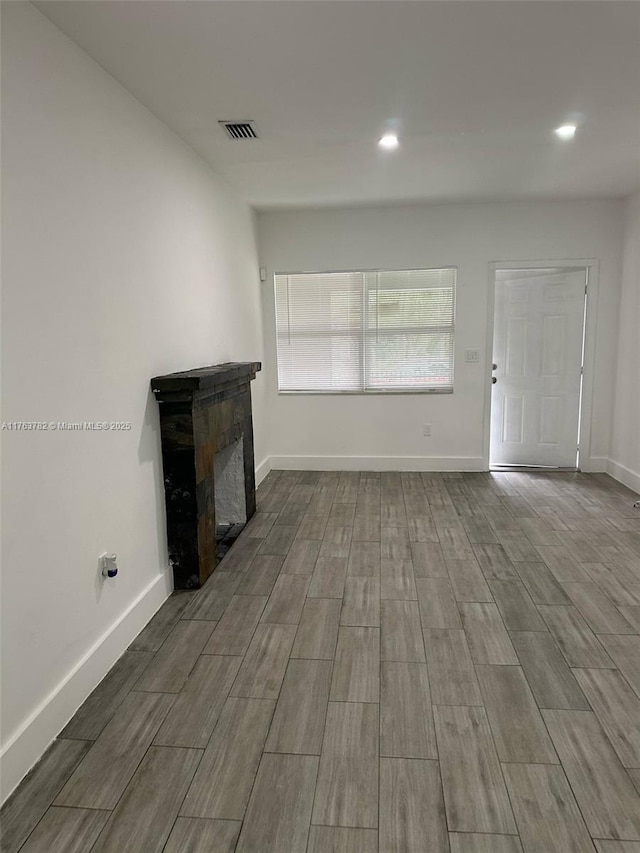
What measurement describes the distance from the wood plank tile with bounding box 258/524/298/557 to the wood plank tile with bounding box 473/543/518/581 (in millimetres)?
1216

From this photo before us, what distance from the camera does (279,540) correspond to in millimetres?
3650

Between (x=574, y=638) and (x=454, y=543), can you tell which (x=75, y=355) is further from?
(x=454, y=543)

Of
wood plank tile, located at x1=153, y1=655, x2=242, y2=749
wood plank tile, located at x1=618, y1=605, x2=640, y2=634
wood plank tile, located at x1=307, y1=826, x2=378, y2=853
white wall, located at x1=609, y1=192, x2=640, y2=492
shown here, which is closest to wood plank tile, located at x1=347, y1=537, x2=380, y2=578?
wood plank tile, located at x1=153, y1=655, x2=242, y2=749

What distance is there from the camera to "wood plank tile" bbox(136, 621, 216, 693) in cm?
216

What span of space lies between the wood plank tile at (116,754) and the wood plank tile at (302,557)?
3.96ft

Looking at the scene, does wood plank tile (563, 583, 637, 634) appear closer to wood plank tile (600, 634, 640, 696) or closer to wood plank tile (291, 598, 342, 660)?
wood plank tile (600, 634, 640, 696)

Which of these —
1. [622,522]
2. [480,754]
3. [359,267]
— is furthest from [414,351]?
[480,754]

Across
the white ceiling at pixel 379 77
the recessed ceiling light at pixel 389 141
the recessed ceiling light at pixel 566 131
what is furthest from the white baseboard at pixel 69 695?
the recessed ceiling light at pixel 566 131

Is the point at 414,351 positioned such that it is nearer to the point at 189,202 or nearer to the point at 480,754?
the point at 189,202

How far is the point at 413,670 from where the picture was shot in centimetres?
222

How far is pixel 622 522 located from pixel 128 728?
3475 mm

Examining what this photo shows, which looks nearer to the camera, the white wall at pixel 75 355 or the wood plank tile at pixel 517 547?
the white wall at pixel 75 355

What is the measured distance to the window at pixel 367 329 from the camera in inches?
203

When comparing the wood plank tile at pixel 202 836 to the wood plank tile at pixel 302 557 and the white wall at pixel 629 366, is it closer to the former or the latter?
the wood plank tile at pixel 302 557
